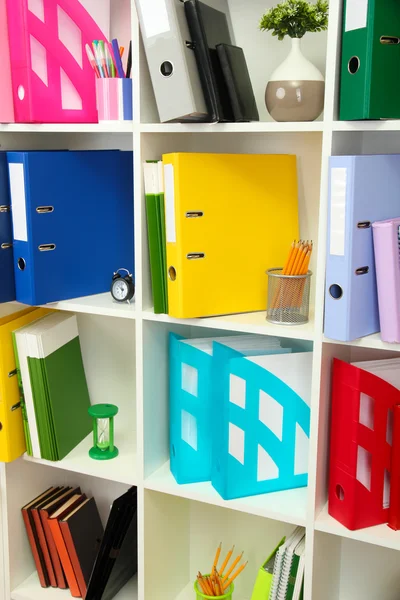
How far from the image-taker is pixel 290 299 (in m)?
1.44

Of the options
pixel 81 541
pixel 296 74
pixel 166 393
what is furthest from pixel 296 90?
pixel 81 541

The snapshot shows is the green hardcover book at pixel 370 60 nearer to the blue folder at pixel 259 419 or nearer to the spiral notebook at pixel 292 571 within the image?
the blue folder at pixel 259 419

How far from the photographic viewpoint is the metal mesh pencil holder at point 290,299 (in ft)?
4.68

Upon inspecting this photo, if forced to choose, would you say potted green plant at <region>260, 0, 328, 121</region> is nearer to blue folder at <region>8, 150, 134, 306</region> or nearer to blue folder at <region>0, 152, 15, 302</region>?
blue folder at <region>8, 150, 134, 306</region>

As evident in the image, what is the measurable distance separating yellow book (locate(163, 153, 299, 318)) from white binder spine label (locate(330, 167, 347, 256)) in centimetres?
27

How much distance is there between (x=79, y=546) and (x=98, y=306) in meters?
0.71

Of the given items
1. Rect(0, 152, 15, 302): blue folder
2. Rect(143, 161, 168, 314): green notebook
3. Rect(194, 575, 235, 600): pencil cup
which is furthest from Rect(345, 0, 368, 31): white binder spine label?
Rect(194, 575, 235, 600): pencil cup

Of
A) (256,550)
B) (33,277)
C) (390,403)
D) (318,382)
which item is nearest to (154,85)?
(33,277)

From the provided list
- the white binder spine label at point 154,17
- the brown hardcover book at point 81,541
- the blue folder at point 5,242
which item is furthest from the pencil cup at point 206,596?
the white binder spine label at point 154,17

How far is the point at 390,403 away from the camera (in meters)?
1.39

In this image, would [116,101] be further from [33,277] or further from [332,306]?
[332,306]

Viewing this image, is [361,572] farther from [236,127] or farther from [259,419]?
[236,127]

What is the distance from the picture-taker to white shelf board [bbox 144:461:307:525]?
4.88ft

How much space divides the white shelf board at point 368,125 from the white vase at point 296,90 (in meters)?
0.14
